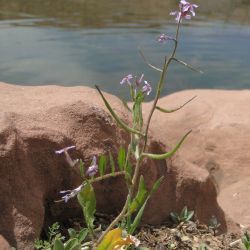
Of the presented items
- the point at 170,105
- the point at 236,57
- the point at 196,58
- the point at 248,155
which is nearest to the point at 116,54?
the point at 196,58

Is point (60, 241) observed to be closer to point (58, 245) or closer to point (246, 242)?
point (58, 245)

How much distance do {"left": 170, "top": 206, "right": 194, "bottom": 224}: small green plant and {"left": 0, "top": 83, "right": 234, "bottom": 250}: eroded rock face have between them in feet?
0.14

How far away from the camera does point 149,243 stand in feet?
8.11

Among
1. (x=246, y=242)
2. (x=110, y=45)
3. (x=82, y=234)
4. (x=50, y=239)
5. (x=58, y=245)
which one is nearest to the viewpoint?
(x=58, y=245)

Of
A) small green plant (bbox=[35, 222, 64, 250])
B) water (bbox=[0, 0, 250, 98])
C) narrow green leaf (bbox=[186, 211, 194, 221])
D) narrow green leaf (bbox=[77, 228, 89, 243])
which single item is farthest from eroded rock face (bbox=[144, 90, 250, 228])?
narrow green leaf (bbox=[77, 228, 89, 243])

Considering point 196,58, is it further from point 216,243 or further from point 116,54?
point 216,243

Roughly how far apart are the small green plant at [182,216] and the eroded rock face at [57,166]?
0.04 meters

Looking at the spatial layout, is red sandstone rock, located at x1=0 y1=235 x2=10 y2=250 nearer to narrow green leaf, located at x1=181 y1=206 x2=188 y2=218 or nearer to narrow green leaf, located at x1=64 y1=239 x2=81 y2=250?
narrow green leaf, located at x1=64 y1=239 x2=81 y2=250

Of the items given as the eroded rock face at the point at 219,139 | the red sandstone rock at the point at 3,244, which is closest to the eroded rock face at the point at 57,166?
the red sandstone rock at the point at 3,244

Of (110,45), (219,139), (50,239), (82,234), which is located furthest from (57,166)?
(110,45)

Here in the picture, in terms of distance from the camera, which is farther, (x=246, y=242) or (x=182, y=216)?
(x=182, y=216)

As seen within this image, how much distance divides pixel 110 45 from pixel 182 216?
16.4 feet

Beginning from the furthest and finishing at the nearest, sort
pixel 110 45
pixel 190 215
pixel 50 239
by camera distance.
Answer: pixel 110 45
pixel 190 215
pixel 50 239

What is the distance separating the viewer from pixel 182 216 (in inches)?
108
